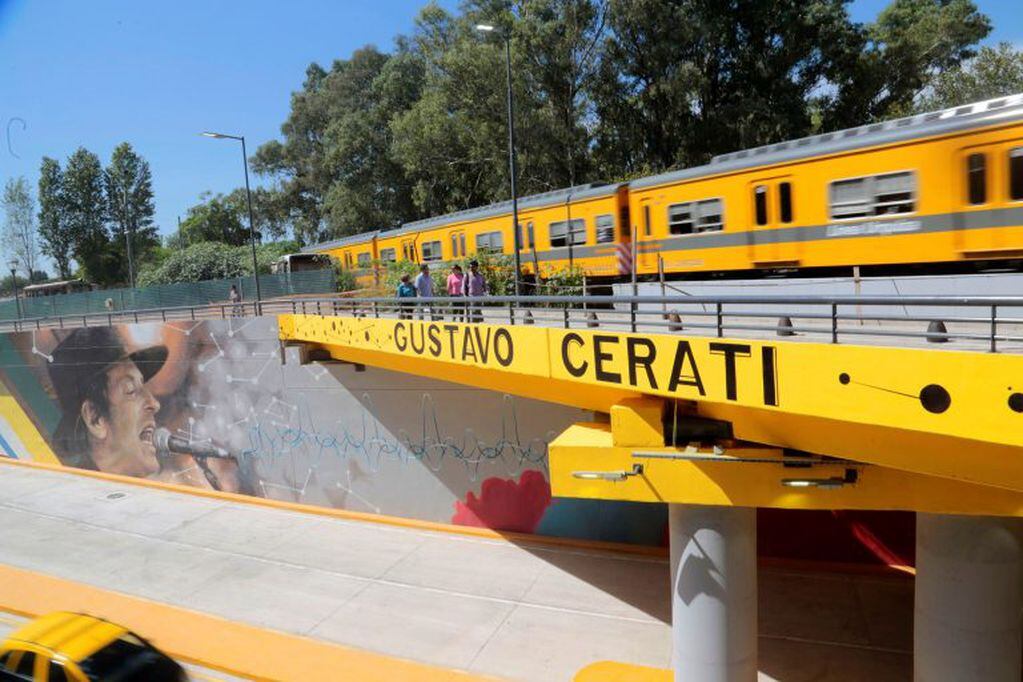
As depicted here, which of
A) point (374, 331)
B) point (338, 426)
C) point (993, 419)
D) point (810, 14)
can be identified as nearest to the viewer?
point (993, 419)

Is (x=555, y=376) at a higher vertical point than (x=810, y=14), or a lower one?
lower

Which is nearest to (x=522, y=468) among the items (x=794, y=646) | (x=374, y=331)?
(x=374, y=331)

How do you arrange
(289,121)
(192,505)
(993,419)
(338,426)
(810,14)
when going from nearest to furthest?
(993,419)
(338,426)
(192,505)
(810,14)
(289,121)

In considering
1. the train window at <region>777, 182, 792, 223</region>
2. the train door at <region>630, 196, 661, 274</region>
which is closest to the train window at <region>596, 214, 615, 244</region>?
the train door at <region>630, 196, 661, 274</region>

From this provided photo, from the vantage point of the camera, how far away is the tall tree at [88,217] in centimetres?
6016

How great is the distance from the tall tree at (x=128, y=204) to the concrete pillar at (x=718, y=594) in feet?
216

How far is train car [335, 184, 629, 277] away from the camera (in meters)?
20.2

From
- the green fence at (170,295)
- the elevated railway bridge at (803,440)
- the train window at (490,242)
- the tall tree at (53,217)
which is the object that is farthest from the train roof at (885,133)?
the tall tree at (53,217)

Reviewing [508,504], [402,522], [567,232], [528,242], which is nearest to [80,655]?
[508,504]

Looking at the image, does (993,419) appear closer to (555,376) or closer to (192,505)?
(555,376)

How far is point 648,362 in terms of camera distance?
8.26 m

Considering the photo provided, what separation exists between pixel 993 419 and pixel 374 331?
1123 centimetres

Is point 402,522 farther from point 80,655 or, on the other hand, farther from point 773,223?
point 773,223

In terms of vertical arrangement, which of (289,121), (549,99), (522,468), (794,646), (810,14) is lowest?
(794,646)
